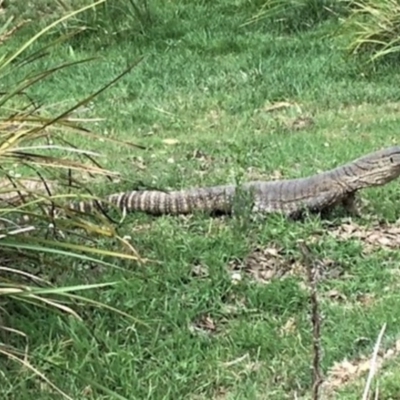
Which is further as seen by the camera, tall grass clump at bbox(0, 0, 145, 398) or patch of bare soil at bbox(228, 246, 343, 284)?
patch of bare soil at bbox(228, 246, 343, 284)

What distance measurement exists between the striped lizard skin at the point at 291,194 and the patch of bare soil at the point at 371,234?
244 mm

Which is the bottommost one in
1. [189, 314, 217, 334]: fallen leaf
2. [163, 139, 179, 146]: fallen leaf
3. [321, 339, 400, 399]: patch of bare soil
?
[163, 139, 179, 146]: fallen leaf

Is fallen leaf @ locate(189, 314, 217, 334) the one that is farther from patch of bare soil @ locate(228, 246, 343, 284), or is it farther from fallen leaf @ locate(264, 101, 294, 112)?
fallen leaf @ locate(264, 101, 294, 112)

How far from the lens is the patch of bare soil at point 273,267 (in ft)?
17.7

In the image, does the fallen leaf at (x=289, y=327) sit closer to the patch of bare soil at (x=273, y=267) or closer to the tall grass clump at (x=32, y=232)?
the patch of bare soil at (x=273, y=267)

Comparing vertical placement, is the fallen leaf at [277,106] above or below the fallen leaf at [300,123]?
below

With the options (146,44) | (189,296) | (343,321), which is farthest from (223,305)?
(146,44)

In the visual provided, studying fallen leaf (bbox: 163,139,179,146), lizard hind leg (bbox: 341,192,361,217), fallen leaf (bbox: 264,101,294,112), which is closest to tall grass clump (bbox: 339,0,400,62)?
fallen leaf (bbox: 264,101,294,112)

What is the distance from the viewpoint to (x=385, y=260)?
5555 millimetres

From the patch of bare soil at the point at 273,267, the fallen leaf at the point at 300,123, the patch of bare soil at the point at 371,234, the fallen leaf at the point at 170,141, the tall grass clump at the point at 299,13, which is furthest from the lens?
the tall grass clump at the point at 299,13

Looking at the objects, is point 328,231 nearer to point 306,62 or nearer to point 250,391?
point 250,391

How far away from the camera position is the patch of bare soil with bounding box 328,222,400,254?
577 centimetres

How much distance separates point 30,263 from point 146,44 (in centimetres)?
691

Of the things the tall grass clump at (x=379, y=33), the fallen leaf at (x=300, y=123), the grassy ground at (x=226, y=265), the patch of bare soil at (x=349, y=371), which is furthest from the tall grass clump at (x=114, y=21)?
the patch of bare soil at (x=349, y=371)
